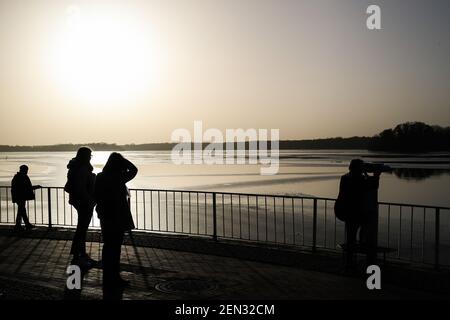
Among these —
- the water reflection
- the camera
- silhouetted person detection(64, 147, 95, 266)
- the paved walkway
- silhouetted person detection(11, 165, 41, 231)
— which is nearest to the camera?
the paved walkway

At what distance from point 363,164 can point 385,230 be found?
25.2 feet

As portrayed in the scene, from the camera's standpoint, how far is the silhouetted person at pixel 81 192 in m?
8.79

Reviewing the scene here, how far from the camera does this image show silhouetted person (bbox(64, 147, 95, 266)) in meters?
8.79

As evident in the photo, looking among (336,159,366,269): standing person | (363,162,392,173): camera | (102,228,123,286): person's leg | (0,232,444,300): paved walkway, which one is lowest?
(0,232,444,300): paved walkway

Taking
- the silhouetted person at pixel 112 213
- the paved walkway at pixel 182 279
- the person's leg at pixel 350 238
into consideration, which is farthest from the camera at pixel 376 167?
the silhouetted person at pixel 112 213

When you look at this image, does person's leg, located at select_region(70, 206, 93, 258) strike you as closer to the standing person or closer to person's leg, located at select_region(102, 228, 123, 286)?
person's leg, located at select_region(102, 228, 123, 286)

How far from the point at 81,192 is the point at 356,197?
4.79 metres

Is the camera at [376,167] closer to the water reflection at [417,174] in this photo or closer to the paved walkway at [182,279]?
the paved walkway at [182,279]

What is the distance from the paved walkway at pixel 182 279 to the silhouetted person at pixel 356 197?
0.91 m

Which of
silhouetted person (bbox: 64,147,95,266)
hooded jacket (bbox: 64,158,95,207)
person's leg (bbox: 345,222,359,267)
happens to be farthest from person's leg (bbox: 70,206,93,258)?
person's leg (bbox: 345,222,359,267)

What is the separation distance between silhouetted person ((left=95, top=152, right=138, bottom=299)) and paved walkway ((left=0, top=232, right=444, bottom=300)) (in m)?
0.27
